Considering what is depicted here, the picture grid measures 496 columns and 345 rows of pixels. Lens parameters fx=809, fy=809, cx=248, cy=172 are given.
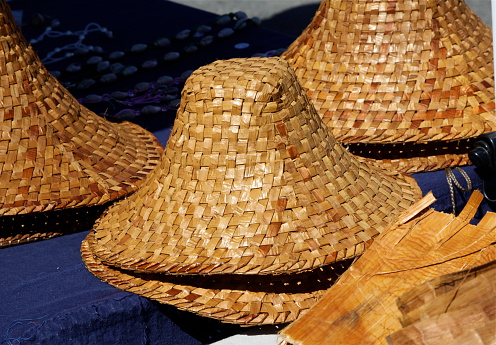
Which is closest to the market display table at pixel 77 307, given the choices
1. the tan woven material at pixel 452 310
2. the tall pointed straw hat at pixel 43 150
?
the tall pointed straw hat at pixel 43 150

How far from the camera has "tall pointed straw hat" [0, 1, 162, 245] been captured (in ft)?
6.30

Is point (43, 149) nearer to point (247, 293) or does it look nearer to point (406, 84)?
point (247, 293)

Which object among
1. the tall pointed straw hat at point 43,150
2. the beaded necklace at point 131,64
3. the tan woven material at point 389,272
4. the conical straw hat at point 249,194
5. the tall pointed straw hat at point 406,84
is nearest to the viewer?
the tan woven material at point 389,272

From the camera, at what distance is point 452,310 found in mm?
1268

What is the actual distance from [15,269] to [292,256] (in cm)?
69

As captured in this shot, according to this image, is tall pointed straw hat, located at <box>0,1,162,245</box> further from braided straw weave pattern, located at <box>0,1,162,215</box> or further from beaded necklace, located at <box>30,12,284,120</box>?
beaded necklace, located at <box>30,12,284,120</box>

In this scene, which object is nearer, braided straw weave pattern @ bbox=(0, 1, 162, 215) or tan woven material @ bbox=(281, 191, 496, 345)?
tan woven material @ bbox=(281, 191, 496, 345)

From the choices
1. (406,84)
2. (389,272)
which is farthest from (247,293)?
(406,84)

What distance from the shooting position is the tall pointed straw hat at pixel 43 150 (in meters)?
1.92

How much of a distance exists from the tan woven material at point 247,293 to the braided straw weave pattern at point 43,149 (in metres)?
0.38

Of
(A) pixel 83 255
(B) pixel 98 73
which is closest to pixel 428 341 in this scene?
(A) pixel 83 255

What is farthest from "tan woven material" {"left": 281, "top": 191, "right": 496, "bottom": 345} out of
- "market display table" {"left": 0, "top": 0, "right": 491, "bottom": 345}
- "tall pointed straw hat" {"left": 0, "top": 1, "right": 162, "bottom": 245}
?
"tall pointed straw hat" {"left": 0, "top": 1, "right": 162, "bottom": 245}

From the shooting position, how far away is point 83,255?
1838mm

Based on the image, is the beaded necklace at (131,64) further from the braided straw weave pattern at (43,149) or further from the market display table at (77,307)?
the market display table at (77,307)
